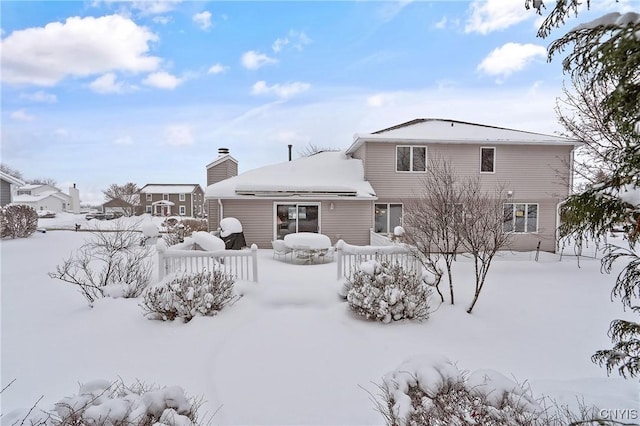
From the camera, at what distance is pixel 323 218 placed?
13500 mm

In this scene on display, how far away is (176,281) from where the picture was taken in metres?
6.22

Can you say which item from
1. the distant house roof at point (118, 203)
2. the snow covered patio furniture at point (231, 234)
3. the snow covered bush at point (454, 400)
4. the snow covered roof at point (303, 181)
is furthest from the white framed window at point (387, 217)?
the distant house roof at point (118, 203)

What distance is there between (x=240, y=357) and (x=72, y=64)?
34.5 feet

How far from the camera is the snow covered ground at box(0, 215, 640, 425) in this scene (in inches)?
152

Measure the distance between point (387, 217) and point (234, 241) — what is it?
280 inches

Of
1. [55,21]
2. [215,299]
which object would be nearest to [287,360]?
[215,299]

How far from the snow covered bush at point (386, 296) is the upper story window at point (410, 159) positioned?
893 cm

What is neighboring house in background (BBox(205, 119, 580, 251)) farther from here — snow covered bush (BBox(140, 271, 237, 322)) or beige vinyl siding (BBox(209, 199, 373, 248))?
snow covered bush (BBox(140, 271, 237, 322))

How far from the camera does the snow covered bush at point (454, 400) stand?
2484mm

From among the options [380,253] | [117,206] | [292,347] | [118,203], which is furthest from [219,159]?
[117,206]

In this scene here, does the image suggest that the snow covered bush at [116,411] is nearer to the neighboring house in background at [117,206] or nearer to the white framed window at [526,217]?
the white framed window at [526,217]

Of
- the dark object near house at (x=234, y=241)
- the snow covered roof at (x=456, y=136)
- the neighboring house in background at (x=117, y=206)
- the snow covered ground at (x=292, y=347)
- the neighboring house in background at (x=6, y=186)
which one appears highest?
the snow covered roof at (x=456, y=136)

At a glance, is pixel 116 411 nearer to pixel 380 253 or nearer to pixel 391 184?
pixel 380 253

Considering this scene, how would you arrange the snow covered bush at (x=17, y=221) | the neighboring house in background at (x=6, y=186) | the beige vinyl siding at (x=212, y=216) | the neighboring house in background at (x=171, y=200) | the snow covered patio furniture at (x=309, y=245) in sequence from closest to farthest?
the snow covered patio furniture at (x=309, y=245)
the beige vinyl siding at (x=212, y=216)
the snow covered bush at (x=17, y=221)
the neighboring house in background at (x=6, y=186)
the neighboring house in background at (x=171, y=200)
